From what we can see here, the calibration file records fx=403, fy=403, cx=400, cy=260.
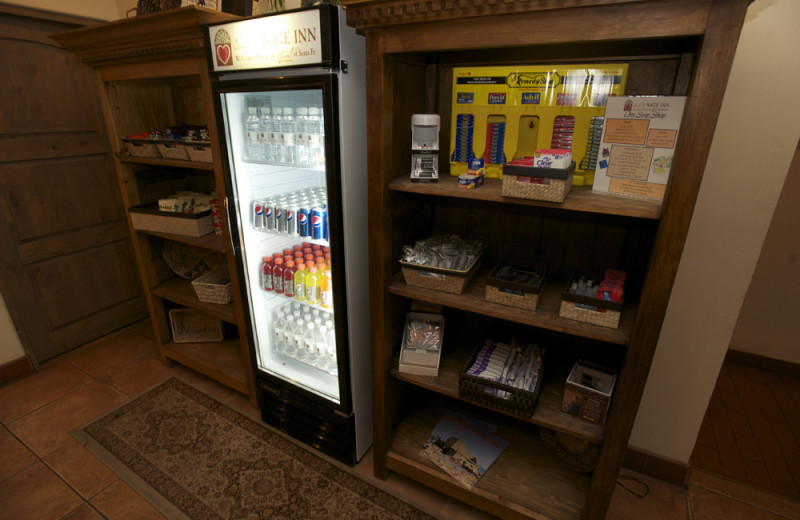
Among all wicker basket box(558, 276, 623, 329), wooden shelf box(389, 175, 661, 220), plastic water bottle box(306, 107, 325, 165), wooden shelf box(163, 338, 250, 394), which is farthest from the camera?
wooden shelf box(163, 338, 250, 394)

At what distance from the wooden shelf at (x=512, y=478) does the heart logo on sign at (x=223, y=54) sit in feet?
6.21

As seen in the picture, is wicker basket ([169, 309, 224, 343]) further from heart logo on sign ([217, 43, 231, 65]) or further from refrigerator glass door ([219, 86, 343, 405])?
heart logo on sign ([217, 43, 231, 65])

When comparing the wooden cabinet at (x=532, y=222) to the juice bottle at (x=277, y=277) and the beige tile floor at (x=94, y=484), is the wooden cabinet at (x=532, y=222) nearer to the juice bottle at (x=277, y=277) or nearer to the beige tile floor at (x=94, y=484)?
the beige tile floor at (x=94, y=484)

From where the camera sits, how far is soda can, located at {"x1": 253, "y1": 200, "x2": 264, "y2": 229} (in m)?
2.05

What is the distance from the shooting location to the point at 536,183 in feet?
4.16

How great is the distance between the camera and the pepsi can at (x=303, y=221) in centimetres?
188

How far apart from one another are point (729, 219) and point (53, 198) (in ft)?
12.8

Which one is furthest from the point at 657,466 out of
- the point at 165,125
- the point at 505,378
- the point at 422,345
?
the point at 165,125

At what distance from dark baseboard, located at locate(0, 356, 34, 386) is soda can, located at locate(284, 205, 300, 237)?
2369mm

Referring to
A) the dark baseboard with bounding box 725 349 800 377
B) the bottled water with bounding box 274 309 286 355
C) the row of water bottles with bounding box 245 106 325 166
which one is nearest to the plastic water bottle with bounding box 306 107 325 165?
the row of water bottles with bounding box 245 106 325 166

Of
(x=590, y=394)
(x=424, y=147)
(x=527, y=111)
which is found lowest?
(x=590, y=394)

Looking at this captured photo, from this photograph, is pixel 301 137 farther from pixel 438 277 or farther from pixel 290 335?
pixel 290 335

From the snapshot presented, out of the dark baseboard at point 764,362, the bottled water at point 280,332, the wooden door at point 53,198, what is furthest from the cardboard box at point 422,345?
the wooden door at point 53,198

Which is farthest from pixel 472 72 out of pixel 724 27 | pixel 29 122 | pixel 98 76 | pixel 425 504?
pixel 29 122
